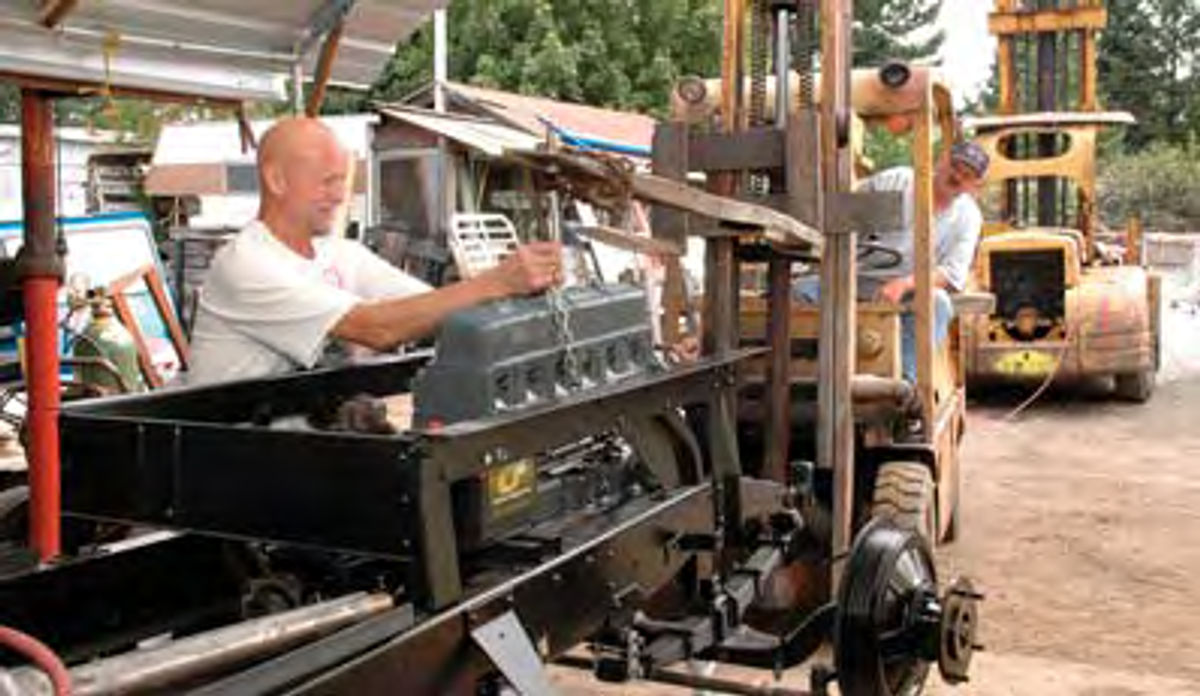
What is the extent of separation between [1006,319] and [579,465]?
28.9 feet

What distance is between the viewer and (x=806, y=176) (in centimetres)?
499

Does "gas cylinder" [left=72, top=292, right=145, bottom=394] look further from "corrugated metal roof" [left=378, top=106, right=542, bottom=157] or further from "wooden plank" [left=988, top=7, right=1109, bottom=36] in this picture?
"wooden plank" [left=988, top=7, right=1109, bottom=36]

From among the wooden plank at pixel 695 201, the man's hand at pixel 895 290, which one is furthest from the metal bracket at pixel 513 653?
the man's hand at pixel 895 290

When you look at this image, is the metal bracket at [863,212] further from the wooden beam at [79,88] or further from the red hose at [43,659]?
the red hose at [43,659]

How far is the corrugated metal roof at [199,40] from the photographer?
319 centimetres

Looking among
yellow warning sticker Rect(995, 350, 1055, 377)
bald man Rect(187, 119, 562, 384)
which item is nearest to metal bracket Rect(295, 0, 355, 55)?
bald man Rect(187, 119, 562, 384)

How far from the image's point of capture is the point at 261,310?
319 cm

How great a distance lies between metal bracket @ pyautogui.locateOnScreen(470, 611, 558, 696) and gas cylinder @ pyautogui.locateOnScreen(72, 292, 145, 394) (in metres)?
4.36

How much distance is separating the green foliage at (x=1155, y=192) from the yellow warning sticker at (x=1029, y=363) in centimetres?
2353

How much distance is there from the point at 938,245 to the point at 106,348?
13.4 ft

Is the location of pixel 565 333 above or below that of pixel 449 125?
below

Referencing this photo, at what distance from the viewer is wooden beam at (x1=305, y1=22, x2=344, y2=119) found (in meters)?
4.06

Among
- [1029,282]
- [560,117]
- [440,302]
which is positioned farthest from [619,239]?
[560,117]

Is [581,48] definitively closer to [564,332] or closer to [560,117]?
[560,117]
